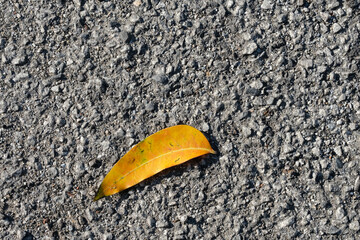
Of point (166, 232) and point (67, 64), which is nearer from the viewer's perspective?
point (166, 232)

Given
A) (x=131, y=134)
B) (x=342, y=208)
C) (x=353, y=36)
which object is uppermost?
(x=353, y=36)

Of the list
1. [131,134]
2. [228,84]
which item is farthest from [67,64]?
[228,84]

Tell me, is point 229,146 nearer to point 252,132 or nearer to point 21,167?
point 252,132

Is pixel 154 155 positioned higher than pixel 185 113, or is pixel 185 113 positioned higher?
pixel 185 113
